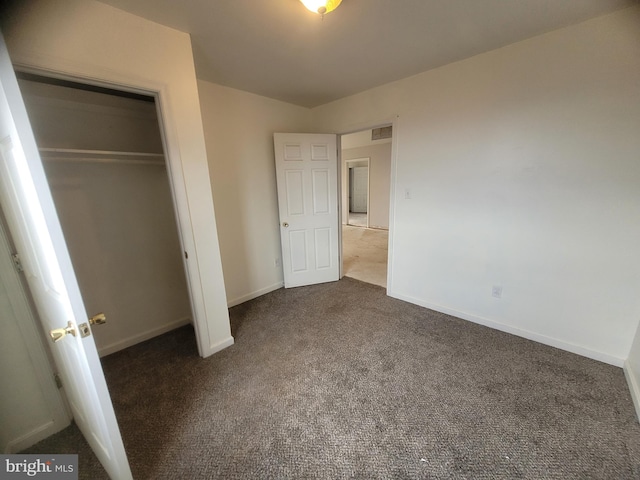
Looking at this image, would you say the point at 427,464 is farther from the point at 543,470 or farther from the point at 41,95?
the point at 41,95

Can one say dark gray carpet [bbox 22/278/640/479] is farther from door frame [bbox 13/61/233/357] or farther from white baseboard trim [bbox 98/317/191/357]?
door frame [bbox 13/61/233/357]

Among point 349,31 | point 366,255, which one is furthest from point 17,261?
point 366,255

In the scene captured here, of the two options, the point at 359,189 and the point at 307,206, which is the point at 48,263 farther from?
the point at 359,189

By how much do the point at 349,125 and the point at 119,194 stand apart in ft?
8.29

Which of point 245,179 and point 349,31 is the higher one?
point 349,31

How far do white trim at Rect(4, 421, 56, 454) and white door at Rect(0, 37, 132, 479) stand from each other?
0.38 metres

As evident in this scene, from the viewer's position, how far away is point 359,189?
9.55 m

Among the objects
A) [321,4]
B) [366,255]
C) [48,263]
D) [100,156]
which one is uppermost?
[321,4]

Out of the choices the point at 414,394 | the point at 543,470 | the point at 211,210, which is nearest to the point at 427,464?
the point at 414,394

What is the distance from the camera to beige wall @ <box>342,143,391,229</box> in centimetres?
660

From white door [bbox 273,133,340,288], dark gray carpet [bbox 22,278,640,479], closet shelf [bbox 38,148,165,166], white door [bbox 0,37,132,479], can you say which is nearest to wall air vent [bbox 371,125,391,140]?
white door [bbox 273,133,340,288]

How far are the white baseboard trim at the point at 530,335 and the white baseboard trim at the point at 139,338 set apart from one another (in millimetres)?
2571

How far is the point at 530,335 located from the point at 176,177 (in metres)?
3.21

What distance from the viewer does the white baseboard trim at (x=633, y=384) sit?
1475 mm
